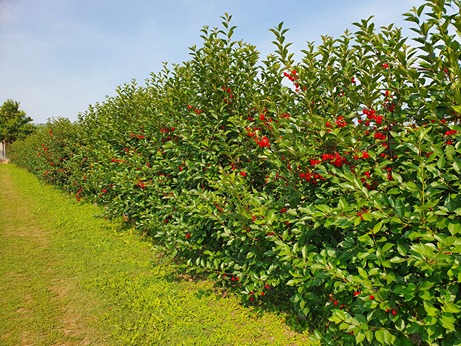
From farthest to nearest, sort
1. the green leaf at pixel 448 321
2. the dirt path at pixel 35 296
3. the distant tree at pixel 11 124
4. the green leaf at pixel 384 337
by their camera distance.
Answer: the distant tree at pixel 11 124 < the dirt path at pixel 35 296 < the green leaf at pixel 384 337 < the green leaf at pixel 448 321

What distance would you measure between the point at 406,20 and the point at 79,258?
6.35 m

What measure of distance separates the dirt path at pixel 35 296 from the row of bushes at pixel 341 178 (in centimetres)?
169

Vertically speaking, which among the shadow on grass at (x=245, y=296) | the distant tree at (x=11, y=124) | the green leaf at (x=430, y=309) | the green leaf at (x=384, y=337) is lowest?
the shadow on grass at (x=245, y=296)

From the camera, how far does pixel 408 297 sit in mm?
2299

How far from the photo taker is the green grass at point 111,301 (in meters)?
3.57

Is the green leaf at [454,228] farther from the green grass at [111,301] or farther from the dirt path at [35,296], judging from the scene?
the dirt path at [35,296]

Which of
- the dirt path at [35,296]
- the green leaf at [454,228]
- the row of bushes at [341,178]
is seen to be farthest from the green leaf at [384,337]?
the dirt path at [35,296]

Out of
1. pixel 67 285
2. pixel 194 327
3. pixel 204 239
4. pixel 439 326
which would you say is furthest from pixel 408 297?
pixel 67 285

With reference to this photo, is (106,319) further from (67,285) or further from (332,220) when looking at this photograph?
(332,220)

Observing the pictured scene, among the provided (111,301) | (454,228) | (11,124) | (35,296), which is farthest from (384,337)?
(11,124)

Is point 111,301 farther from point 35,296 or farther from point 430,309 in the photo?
point 430,309

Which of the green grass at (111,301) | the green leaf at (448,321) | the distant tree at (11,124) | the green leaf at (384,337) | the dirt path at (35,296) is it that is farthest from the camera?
the distant tree at (11,124)

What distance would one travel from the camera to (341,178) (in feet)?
9.14

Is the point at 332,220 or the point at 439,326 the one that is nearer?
the point at 439,326
